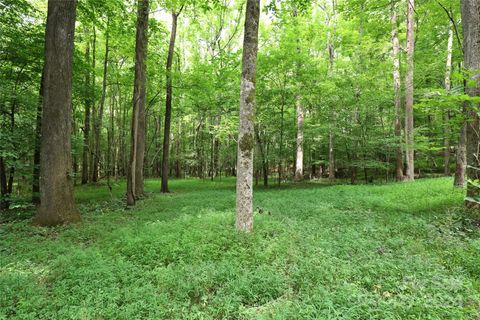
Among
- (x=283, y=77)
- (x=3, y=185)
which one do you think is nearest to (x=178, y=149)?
(x=283, y=77)

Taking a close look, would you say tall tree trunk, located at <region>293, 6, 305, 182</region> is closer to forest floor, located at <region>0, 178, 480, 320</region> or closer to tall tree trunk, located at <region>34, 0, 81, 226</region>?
forest floor, located at <region>0, 178, 480, 320</region>

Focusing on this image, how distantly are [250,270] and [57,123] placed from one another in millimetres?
6449

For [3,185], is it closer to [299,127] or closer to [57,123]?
[57,123]

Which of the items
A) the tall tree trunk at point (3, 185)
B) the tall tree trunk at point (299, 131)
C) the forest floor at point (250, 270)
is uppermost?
the tall tree trunk at point (299, 131)

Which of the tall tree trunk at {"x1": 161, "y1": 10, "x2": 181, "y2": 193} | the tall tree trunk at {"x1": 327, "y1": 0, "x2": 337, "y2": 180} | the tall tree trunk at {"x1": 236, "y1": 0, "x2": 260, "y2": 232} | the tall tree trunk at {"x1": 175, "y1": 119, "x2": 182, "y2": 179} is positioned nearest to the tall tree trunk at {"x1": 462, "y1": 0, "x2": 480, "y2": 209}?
the tall tree trunk at {"x1": 236, "y1": 0, "x2": 260, "y2": 232}

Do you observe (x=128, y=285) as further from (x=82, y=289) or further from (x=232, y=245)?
(x=232, y=245)

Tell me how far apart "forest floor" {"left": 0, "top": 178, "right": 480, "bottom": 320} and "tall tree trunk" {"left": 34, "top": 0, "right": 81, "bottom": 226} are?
650 mm

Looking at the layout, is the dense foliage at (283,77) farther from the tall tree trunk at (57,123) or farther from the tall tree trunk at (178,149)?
the tall tree trunk at (178,149)

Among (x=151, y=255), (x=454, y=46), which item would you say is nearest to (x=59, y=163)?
(x=151, y=255)

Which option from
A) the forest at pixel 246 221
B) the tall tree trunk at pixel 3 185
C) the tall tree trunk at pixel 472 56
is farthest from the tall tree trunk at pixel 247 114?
the tall tree trunk at pixel 3 185

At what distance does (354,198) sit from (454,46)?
15.1 metres

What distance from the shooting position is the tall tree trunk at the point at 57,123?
6.66 m

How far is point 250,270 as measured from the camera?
3.84 meters

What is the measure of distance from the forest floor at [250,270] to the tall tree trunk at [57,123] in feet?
2.13
